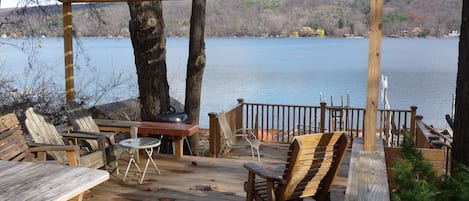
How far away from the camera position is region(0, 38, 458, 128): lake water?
1615cm

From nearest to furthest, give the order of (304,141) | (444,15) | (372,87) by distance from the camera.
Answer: (304,141) → (372,87) → (444,15)

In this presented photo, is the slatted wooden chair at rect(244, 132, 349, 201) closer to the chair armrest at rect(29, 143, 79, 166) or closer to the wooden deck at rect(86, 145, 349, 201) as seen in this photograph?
the wooden deck at rect(86, 145, 349, 201)

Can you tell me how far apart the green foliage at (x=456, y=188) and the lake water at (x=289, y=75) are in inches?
358

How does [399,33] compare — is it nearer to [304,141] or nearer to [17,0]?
[17,0]

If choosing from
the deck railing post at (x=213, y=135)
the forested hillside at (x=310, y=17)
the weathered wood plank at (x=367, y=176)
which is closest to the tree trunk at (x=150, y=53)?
the deck railing post at (x=213, y=135)

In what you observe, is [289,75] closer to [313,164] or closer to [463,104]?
[463,104]

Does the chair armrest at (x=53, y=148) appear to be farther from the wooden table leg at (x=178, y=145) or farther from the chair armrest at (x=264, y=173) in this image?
the wooden table leg at (x=178, y=145)

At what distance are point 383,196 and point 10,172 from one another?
2335 millimetres

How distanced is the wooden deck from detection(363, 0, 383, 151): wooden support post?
91 cm

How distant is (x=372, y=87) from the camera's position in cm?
418

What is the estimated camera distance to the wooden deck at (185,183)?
187 inches

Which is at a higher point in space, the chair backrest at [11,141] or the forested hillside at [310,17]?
the forested hillside at [310,17]

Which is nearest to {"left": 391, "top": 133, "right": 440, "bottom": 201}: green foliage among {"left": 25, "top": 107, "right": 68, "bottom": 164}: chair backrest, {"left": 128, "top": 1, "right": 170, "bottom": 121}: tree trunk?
{"left": 25, "top": 107, "right": 68, "bottom": 164}: chair backrest

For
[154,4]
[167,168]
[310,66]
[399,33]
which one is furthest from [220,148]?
[310,66]
